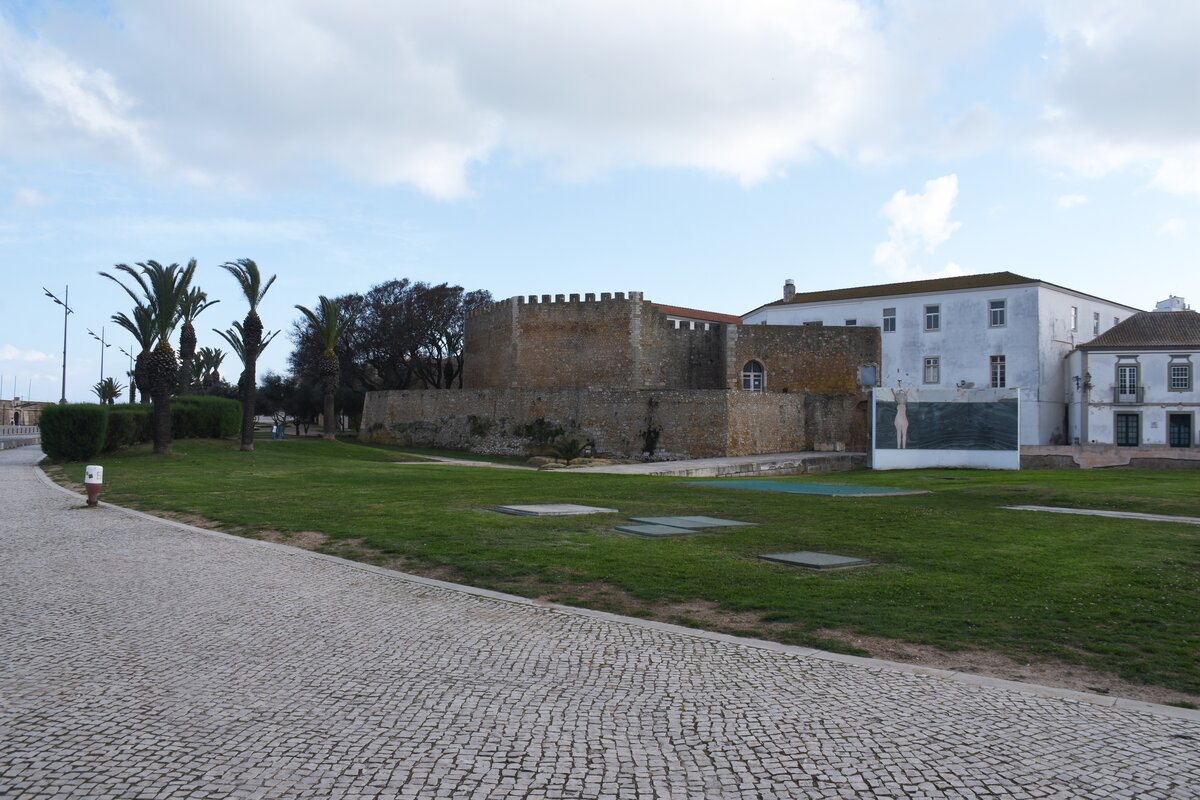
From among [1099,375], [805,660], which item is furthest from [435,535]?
[1099,375]

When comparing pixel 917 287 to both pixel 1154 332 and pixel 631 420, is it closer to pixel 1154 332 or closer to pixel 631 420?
pixel 1154 332

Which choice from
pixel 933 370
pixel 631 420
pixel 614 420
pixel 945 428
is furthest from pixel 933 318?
pixel 614 420

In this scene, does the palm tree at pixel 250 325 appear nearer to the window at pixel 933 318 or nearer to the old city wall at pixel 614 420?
the old city wall at pixel 614 420

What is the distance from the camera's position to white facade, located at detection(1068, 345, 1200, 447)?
138 ft

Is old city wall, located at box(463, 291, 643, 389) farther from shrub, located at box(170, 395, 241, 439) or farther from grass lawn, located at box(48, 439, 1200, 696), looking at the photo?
grass lawn, located at box(48, 439, 1200, 696)

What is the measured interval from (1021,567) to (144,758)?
796 centimetres

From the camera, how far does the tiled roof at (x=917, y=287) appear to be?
44438mm

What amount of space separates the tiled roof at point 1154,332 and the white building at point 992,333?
1.78m

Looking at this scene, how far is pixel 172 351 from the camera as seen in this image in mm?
29328

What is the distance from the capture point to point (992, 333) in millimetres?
44281

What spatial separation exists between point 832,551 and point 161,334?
26.4 metres

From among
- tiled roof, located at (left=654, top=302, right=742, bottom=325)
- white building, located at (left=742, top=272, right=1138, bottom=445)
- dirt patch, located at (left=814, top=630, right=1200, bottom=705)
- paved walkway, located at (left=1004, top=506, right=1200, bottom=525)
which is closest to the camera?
dirt patch, located at (left=814, top=630, right=1200, bottom=705)

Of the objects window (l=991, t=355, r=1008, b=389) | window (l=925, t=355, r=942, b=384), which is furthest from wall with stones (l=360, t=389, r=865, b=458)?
window (l=991, t=355, r=1008, b=389)

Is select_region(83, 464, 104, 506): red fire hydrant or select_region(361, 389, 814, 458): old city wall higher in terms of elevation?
select_region(361, 389, 814, 458): old city wall
